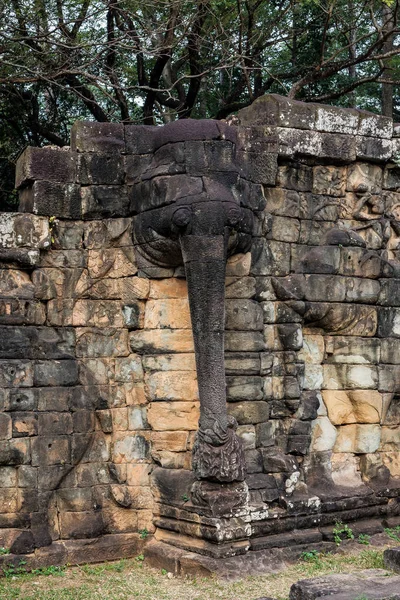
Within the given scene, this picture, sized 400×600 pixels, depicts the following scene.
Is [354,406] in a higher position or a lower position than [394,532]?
higher

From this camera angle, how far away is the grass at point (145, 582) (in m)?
7.80

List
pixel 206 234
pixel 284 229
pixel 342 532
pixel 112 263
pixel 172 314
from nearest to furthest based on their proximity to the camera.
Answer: pixel 206 234 → pixel 172 314 → pixel 112 263 → pixel 342 532 → pixel 284 229

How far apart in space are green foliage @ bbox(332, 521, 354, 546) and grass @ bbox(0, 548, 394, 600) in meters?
0.34

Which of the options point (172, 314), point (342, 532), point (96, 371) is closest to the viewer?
point (172, 314)

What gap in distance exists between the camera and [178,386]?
29.2 feet

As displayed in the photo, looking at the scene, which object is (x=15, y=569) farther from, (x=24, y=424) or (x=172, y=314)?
(x=172, y=314)

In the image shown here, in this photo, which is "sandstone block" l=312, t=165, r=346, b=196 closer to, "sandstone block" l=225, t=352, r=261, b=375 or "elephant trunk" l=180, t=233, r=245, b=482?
"elephant trunk" l=180, t=233, r=245, b=482

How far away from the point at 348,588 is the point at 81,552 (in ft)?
9.08

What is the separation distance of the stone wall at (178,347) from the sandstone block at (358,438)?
0.8 inches

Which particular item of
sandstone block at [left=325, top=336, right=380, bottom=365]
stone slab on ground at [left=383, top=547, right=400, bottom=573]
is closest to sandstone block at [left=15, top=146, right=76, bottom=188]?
sandstone block at [left=325, top=336, right=380, bottom=365]

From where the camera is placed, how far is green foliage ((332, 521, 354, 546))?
930cm

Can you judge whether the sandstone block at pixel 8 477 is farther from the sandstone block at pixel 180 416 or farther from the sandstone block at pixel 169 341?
the sandstone block at pixel 169 341

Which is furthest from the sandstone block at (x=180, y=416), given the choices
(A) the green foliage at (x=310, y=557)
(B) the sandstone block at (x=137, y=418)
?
(A) the green foliage at (x=310, y=557)

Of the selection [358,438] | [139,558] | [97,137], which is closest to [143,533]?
[139,558]
